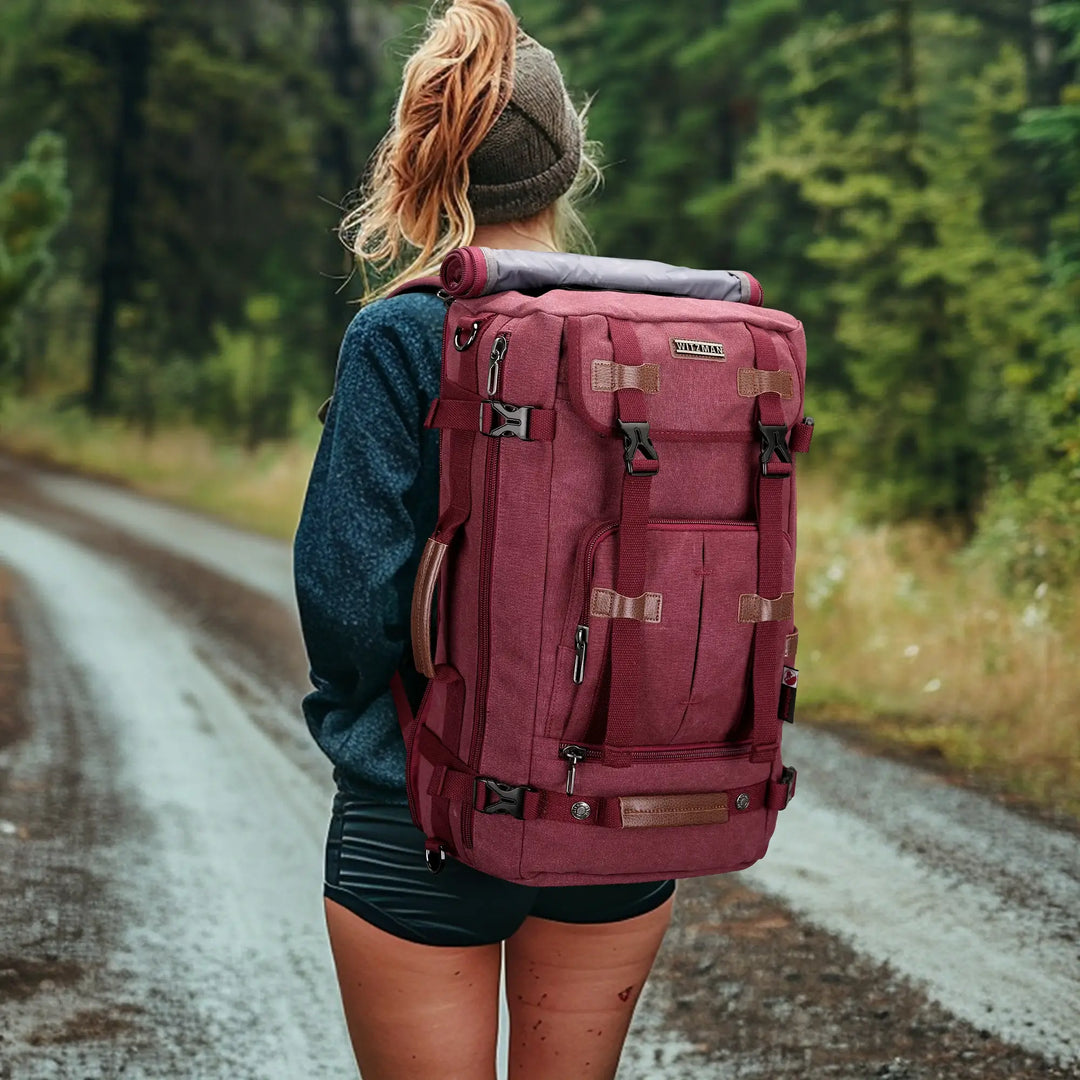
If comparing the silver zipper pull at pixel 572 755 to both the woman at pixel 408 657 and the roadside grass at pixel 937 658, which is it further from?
the roadside grass at pixel 937 658

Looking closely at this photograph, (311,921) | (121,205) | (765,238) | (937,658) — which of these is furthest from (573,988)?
(121,205)

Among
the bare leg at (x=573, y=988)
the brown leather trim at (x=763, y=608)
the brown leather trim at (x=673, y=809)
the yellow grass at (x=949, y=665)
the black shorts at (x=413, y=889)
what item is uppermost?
the brown leather trim at (x=763, y=608)

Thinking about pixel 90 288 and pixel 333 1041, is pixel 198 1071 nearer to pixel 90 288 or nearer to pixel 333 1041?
pixel 333 1041

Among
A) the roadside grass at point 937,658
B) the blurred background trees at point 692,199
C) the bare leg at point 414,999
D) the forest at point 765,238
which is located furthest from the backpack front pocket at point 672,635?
the blurred background trees at point 692,199

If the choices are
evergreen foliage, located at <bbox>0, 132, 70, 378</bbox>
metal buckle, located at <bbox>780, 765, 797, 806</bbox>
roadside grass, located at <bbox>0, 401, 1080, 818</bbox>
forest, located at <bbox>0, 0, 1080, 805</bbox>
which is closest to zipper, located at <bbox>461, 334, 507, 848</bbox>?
metal buckle, located at <bbox>780, 765, 797, 806</bbox>

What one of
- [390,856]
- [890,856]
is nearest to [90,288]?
[890,856]

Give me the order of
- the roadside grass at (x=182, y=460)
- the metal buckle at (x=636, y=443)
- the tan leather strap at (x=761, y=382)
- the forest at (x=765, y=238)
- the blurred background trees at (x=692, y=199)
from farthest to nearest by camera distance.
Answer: the roadside grass at (x=182, y=460)
the blurred background trees at (x=692, y=199)
the forest at (x=765, y=238)
the tan leather strap at (x=761, y=382)
the metal buckle at (x=636, y=443)

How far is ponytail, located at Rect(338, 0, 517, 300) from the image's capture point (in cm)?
195

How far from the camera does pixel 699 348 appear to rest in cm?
185

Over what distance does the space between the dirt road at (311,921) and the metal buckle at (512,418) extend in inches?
90.4

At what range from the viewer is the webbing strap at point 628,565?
1.76m

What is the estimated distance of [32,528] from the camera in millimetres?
14656

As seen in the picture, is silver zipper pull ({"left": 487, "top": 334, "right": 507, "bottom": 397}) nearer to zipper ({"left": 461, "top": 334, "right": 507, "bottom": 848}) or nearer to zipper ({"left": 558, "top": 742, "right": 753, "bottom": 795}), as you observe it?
zipper ({"left": 461, "top": 334, "right": 507, "bottom": 848})

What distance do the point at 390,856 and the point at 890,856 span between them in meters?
3.50
